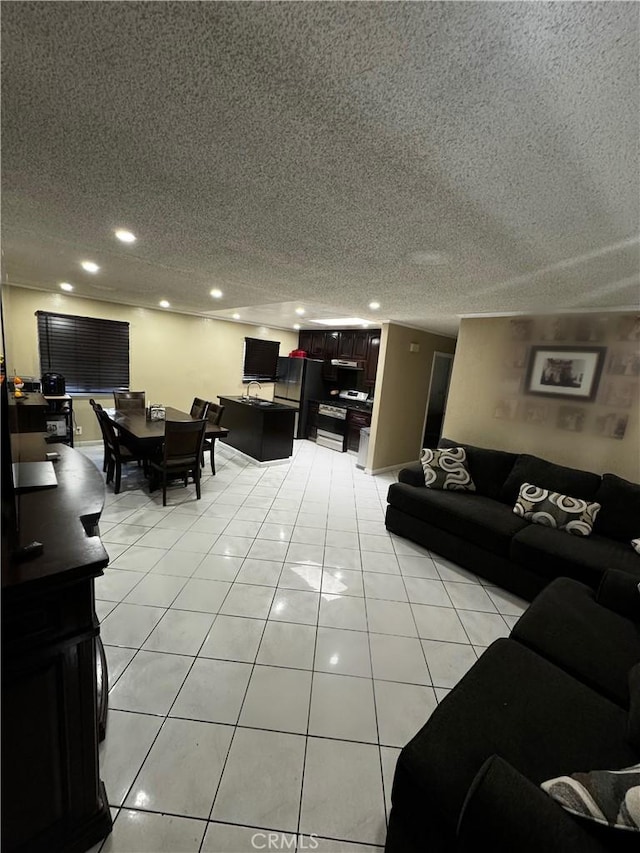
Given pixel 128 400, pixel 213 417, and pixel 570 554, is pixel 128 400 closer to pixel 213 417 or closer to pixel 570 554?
pixel 213 417

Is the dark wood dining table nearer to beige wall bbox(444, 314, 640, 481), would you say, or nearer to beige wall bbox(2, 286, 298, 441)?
beige wall bbox(2, 286, 298, 441)

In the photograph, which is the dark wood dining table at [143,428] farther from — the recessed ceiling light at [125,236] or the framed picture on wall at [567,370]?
the framed picture on wall at [567,370]

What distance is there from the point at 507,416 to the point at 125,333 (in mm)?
5420

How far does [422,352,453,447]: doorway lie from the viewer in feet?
18.8

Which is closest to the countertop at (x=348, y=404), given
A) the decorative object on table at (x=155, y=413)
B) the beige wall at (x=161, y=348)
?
the beige wall at (x=161, y=348)

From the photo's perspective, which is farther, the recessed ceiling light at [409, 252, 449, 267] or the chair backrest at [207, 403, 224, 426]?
the chair backrest at [207, 403, 224, 426]

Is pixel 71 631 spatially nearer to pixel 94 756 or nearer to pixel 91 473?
pixel 94 756

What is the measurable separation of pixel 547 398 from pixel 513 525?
3.55 feet

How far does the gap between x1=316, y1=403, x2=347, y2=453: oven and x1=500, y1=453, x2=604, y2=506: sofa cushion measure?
3.39m

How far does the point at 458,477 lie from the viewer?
3.16 metres

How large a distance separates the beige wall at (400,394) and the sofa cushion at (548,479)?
86.8 inches

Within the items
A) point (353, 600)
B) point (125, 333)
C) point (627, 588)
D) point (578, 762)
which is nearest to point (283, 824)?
point (578, 762)

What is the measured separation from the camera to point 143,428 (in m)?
3.67

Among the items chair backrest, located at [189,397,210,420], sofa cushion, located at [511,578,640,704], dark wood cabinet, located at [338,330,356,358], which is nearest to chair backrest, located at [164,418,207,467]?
chair backrest, located at [189,397,210,420]
